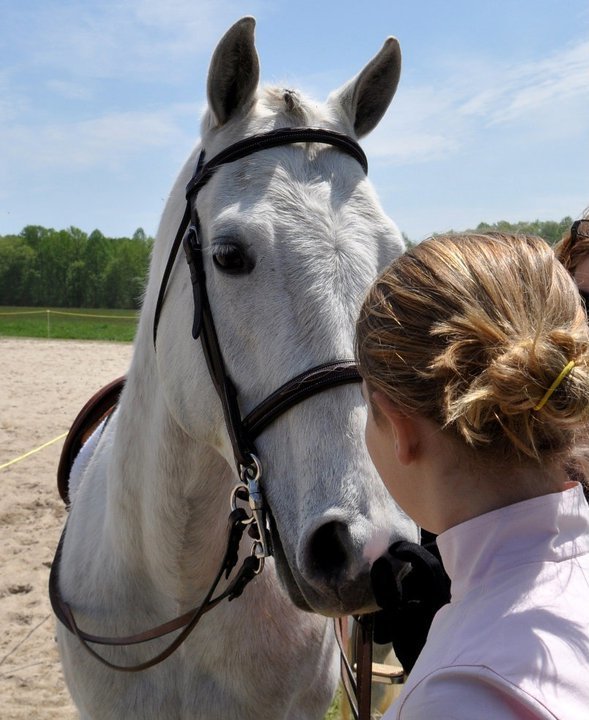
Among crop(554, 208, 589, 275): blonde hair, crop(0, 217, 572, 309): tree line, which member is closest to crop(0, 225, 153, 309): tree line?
crop(0, 217, 572, 309): tree line

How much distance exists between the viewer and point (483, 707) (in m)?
0.65

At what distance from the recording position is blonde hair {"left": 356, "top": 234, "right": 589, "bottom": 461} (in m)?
0.81

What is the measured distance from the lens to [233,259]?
1646mm

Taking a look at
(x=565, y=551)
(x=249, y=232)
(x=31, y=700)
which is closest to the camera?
(x=565, y=551)

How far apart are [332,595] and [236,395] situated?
555 millimetres

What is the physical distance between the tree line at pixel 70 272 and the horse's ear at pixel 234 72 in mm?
35065

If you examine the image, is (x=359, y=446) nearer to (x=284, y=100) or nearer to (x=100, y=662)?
(x=284, y=100)

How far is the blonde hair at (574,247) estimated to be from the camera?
2.00 m

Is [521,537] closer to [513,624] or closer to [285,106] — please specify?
[513,624]

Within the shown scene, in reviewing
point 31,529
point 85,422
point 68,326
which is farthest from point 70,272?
point 85,422

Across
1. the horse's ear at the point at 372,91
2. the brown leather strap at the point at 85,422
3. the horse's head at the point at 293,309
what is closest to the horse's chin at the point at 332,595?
the horse's head at the point at 293,309

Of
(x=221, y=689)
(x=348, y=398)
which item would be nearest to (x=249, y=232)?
(x=348, y=398)

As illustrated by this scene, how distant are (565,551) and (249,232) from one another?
1.09 m

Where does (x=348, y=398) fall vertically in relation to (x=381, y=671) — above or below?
above
